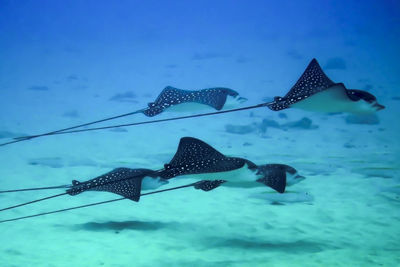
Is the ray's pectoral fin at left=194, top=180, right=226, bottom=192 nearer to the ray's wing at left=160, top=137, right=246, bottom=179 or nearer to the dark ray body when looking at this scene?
the ray's wing at left=160, top=137, right=246, bottom=179

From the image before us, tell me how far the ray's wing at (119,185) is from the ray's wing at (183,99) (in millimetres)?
2677

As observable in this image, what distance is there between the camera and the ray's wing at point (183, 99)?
6957mm

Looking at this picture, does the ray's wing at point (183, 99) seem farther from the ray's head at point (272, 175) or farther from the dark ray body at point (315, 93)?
the ray's head at point (272, 175)

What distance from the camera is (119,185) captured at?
4.27 metres

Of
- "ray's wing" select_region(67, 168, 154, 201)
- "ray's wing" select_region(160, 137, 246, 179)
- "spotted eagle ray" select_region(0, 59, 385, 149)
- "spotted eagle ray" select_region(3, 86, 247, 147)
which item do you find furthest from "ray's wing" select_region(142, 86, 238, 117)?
"ray's wing" select_region(160, 137, 246, 179)

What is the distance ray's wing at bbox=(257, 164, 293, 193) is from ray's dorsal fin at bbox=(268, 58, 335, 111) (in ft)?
3.11

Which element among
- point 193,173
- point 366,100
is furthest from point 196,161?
point 366,100

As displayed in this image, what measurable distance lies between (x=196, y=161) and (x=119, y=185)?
106 centimetres

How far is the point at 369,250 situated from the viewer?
4.16 metres

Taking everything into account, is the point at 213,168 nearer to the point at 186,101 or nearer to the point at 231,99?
the point at 186,101

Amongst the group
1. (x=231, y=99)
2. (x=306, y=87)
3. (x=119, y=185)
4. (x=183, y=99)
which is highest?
(x=231, y=99)

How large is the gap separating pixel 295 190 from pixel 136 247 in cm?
354

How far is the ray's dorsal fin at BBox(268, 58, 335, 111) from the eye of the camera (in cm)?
464

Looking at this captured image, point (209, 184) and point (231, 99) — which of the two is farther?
point (231, 99)
